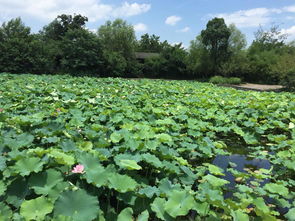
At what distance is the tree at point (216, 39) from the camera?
27.1 meters

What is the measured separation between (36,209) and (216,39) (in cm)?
2813

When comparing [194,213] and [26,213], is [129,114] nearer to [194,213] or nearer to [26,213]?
[194,213]

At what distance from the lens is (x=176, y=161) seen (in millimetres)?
2455

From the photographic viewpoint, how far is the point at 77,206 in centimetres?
153

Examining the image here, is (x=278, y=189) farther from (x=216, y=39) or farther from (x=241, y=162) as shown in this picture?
(x=216, y=39)

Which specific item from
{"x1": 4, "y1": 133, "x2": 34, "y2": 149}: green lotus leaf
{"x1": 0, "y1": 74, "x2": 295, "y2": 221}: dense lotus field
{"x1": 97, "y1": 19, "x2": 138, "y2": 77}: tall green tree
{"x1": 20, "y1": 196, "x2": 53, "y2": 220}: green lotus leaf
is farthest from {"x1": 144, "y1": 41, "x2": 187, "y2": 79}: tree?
{"x1": 20, "y1": 196, "x2": 53, "y2": 220}: green lotus leaf

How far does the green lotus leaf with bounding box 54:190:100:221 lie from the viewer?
1.49 meters

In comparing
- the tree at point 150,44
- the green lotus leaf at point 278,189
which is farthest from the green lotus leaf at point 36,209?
the tree at point 150,44

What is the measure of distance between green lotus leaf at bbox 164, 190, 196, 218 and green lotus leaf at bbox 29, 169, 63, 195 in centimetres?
71

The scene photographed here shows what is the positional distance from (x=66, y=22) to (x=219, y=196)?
42.9m

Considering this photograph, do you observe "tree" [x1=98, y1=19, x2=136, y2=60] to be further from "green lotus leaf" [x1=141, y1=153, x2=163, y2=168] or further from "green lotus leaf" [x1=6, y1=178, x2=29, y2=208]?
"green lotus leaf" [x1=6, y1=178, x2=29, y2=208]

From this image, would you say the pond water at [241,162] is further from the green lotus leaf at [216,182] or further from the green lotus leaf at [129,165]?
the green lotus leaf at [129,165]

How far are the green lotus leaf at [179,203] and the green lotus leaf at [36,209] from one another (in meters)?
0.69

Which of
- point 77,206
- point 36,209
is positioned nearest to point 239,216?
point 77,206
